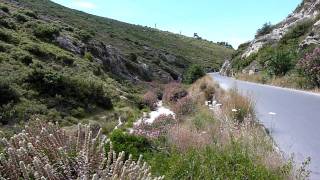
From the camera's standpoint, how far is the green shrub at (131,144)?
11000 millimetres

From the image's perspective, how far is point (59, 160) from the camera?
4.96m

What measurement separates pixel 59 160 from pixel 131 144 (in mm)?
6455

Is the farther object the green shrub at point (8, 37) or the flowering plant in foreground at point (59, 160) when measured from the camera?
the green shrub at point (8, 37)

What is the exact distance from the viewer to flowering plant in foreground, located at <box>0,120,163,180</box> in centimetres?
453

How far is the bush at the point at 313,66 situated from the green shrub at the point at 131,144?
20.4 m

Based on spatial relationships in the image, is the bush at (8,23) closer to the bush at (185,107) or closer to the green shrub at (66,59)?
the green shrub at (66,59)

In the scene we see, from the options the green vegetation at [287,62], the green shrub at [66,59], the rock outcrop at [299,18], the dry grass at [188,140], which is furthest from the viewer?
the rock outcrop at [299,18]

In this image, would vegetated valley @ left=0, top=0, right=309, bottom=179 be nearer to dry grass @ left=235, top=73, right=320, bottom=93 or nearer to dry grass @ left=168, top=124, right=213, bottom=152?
dry grass @ left=168, top=124, right=213, bottom=152

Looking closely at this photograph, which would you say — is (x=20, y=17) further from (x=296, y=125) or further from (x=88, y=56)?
(x=296, y=125)

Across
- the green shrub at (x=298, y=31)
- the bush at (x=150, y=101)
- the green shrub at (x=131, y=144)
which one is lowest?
the bush at (x=150, y=101)

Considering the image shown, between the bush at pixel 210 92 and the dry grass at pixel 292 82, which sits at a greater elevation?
the dry grass at pixel 292 82

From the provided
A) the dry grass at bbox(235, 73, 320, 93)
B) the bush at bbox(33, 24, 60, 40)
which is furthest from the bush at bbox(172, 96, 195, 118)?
the bush at bbox(33, 24, 60, 40)

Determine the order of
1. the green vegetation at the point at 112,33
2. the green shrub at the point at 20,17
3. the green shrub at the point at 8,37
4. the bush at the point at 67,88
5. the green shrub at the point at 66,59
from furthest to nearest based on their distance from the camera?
the green vegetation at the point at 112,33, the green shrub at the point at 20,17, the green shrub at the point at 66,59, the green shrub at the point at 8,37, the bush at the point at 67,88

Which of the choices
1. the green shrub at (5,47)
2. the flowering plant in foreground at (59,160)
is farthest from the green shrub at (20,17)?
the flowering plant in foreground at (59,160)
